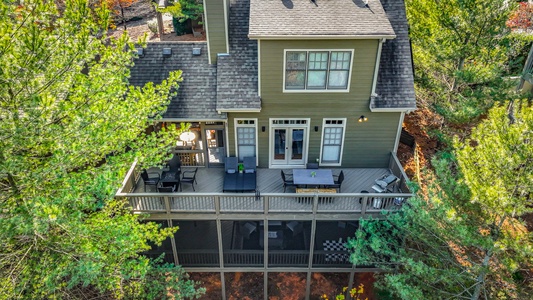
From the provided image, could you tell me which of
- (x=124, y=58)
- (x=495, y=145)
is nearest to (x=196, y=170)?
(x=124, y=58)

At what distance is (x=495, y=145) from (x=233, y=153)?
8.39m

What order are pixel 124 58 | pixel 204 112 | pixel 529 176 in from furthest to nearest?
pixel 204 112
pixel 124 58
pixel 529 176

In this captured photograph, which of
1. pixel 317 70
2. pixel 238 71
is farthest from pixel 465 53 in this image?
pixel 238 71

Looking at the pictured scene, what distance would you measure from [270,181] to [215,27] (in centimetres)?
575

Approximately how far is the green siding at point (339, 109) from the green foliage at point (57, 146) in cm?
450

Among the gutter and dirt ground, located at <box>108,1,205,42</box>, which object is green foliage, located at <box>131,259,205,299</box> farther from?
dirt ground, located at <box>108,1,205,42</box>

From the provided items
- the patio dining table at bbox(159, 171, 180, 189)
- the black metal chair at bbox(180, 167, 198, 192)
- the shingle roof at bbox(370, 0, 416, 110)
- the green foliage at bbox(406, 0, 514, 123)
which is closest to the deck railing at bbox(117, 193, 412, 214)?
the patio dining table at bbox(159, 171, 180, 189)

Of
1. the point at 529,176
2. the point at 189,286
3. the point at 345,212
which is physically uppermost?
the point at 529,176

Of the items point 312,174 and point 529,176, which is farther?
point 312,174

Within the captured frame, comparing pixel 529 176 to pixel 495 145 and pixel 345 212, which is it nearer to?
pixel 495 145

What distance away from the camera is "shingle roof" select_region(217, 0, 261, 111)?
39.4ft

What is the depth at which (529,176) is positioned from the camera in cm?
680

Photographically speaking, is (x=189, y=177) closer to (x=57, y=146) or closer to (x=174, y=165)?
(x=174, y=165)

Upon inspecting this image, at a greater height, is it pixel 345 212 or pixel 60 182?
pixel 60 182
